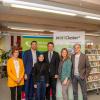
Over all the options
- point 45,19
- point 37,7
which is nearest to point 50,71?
point 37,7

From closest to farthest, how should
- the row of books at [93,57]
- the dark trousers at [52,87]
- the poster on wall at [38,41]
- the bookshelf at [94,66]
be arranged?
the dark trousers at [52,87]
the poster on wall at [38,41]
the bookshelf at [94,66]
the row of books at [93,57]

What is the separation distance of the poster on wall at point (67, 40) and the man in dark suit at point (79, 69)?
36 centimetres

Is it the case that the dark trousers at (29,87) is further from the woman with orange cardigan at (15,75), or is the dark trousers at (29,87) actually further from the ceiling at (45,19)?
the ceiling at (45,19)

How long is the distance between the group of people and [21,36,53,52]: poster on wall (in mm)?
366

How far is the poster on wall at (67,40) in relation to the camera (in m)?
5.71

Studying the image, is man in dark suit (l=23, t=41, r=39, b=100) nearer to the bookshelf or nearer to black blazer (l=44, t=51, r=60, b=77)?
black blazer (l=44, t=51, r=60, b=77)

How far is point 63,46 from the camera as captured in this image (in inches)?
227

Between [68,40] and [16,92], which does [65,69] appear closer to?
[68,40]

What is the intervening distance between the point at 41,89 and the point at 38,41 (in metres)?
1.40

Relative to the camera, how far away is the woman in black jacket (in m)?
5.14

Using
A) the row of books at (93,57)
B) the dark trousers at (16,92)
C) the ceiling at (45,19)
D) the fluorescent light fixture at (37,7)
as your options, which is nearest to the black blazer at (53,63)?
the dark trousers at (16,92)

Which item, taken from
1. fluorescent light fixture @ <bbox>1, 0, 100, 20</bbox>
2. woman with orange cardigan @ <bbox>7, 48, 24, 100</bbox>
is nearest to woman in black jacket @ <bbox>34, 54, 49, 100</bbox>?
woman with orange cardigan @ <bbox>7, 48, 24, 100</bbox>

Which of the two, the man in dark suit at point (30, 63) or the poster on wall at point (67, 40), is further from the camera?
the poster on wall at point (67, 40)

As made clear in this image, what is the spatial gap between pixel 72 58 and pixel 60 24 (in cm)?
542
